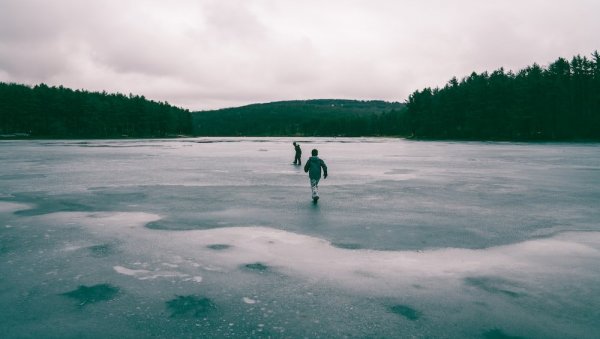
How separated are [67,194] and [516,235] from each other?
14643 mm

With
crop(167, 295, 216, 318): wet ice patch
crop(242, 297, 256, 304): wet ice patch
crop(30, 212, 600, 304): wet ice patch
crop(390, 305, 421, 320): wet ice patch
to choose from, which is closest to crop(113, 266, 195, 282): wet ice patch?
crop(30, 212, 600, 304): wet ice patch

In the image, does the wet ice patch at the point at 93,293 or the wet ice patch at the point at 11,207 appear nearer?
the wet ice patch at the point at 93,293

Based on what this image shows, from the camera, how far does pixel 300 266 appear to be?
738cm

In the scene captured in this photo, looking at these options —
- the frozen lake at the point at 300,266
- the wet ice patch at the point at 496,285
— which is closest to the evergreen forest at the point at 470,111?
the frozen lake at the point at 300,266

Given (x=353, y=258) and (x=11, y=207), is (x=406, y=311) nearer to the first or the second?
(x=353, y=258)

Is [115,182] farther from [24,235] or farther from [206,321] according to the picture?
[206,321]

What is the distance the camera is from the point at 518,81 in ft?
301

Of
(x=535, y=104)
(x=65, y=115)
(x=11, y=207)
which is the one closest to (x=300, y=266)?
(x=11, y=207)

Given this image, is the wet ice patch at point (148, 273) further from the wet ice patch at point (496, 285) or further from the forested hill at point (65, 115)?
the forested hill at point (65, 115)

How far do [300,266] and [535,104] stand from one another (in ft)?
303

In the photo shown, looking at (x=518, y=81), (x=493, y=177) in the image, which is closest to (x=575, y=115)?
(x=518, y=81)

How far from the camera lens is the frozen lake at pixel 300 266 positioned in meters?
5.19

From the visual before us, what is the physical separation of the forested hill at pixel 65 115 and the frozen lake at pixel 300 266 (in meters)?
119

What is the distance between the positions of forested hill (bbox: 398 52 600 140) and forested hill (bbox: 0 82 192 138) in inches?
3918
